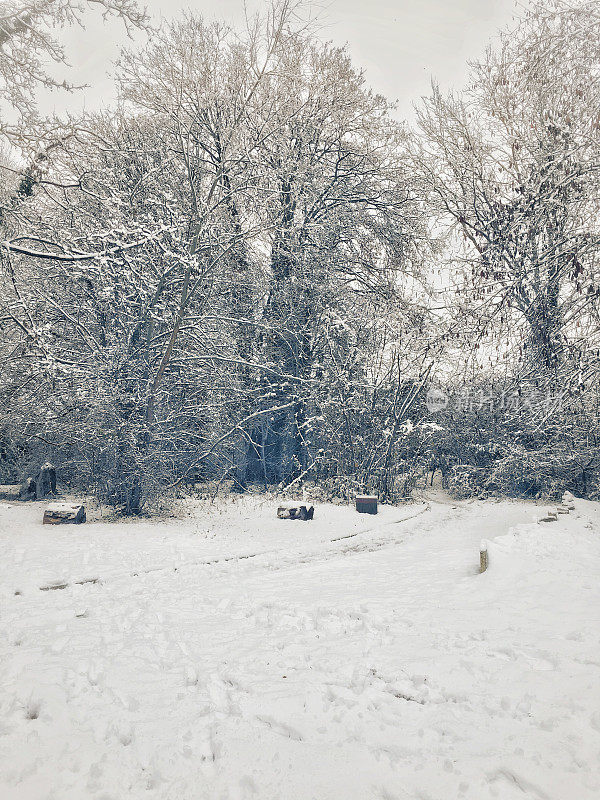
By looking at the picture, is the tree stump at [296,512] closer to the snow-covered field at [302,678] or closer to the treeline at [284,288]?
the treeline at [284,288]

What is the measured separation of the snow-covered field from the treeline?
500cm

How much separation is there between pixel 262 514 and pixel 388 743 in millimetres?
10625

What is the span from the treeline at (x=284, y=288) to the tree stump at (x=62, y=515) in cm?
171

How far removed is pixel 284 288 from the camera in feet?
60.2

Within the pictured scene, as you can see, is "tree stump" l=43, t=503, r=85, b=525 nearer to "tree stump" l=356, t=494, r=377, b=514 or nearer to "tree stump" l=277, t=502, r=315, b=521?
"tree stump" l=277, t=502, r=315, b=521

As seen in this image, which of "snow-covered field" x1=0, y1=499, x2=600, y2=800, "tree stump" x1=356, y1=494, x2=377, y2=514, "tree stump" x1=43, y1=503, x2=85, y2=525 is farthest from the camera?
"tree stump" x1=356, y1=494, x2=377, y2=514

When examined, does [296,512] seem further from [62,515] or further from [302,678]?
[302,678]

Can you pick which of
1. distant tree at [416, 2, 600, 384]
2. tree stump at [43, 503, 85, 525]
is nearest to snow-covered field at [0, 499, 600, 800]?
tree stump at [43, 503, 85, 525]

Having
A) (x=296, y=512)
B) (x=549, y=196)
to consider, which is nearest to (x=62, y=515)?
(x=296, y=512)

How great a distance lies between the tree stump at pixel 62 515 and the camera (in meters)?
11.0

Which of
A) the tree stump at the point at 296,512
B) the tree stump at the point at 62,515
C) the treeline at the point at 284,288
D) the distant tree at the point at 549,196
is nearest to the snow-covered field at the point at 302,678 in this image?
the tree stump at the point at 62,515

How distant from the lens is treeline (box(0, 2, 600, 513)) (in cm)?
1267

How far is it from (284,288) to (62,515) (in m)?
10.9

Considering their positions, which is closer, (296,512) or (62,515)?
(62,515)
